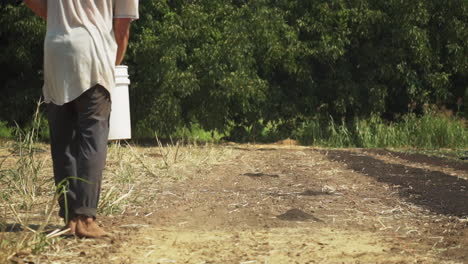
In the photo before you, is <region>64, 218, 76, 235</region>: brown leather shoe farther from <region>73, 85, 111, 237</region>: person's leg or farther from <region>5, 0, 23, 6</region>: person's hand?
<region>5, 0, 23, 6</region>: person's hand

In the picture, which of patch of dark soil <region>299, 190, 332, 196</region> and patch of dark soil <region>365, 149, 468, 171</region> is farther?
patch of dark soil <region>365, 149, 468, 171</region>

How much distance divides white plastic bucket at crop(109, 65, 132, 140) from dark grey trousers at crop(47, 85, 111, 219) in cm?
264

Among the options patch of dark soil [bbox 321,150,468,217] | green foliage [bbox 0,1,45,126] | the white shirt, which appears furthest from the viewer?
green foliage [bbox 0,1,45,126]

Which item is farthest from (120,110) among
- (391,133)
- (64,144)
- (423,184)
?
(391,133)

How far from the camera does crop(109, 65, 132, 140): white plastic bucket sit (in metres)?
6.77

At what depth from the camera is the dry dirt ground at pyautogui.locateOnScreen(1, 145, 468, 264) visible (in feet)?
12.5

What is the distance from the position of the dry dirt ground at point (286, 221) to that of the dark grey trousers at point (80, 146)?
0.23 m

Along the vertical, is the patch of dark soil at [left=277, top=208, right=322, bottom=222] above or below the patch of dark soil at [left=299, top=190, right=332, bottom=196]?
above

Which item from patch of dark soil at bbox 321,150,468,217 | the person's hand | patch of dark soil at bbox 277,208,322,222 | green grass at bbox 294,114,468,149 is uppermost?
the person's hand

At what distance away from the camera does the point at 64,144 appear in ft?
13.4

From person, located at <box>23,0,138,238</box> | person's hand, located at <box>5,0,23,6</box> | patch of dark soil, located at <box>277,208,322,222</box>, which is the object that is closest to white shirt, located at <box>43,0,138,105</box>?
person, located at <box>23,0,138,238</box>

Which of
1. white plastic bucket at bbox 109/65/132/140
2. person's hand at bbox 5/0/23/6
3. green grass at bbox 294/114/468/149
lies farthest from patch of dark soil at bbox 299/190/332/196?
person's hand at bbox 5/0/23/6

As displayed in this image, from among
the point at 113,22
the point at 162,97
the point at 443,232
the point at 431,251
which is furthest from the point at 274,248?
the point at 162,97

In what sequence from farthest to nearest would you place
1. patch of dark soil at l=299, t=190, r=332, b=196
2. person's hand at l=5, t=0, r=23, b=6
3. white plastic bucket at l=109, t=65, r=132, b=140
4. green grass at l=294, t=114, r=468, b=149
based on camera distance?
green grass at l=294, t=114, r=468, b=149
person's hand at l=5, t=0, r=23, b=6
white plastic bucket at l=109, t=65, r=132, b=140
patch of dark soil at l=299, t=190, r=332, b=196
